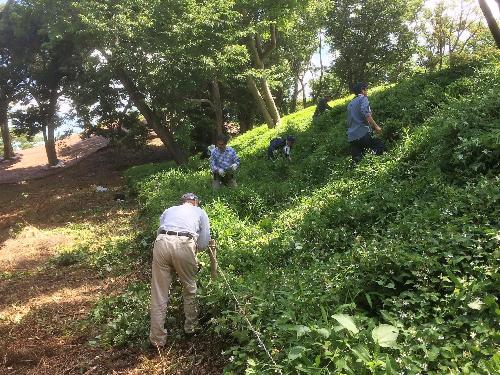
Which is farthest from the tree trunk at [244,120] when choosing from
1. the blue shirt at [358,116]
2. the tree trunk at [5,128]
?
the blue shirt at [358,116]

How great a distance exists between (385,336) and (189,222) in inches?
117

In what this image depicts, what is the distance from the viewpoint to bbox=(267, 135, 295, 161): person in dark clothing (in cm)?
1357

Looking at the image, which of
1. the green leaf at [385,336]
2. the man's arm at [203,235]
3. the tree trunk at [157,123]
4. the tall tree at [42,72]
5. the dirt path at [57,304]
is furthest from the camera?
the tall tree at [42,72]

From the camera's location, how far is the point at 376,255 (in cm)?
498

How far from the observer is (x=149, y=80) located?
19.3m

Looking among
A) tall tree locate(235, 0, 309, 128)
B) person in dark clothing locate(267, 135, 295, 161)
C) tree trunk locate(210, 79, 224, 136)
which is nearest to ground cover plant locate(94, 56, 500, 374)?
person in dark clothing locate(267, 135, 295, 161)

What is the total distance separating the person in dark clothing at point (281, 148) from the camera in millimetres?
13572

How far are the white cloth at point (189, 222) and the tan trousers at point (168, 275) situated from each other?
129 millimetres

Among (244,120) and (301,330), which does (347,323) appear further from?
(244,120)

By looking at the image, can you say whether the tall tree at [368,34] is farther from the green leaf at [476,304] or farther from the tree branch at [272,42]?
the green leaf at [476,304]

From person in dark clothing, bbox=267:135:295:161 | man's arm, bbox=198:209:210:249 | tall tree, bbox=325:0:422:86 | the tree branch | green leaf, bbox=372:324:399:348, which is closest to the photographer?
green leaf, bbox=372:324:399:348

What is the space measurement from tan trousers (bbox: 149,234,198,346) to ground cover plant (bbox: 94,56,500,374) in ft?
0.93

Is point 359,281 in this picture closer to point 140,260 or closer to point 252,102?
point 140,260

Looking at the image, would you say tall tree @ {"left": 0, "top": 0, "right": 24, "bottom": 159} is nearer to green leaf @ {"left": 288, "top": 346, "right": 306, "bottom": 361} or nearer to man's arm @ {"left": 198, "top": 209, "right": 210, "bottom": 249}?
man's arm @ {"left": 198, "top": 209, "right": 210, "bottom": 249}
